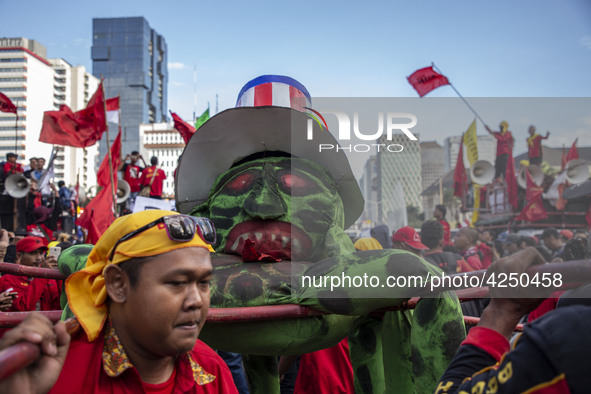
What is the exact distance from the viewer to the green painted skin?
90.9 inches

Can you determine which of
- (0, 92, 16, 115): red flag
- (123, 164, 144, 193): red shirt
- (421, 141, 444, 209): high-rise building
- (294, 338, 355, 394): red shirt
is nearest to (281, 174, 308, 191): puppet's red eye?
(421, 141, 444, 209): high-rise building

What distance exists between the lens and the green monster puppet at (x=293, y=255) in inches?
91.7

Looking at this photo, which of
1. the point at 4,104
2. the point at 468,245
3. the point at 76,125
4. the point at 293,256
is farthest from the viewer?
the point at 4,104

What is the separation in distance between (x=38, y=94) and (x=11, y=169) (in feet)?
245

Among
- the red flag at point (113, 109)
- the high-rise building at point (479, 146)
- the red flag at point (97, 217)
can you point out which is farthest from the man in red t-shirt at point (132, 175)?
the high-rise building at point (479, 146)

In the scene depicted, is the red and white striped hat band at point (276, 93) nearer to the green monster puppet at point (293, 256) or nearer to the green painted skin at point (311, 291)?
the green monster puppet at point (293, 256)

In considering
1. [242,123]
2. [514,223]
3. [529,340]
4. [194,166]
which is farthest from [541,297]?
[514,223]

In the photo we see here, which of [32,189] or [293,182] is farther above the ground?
[32,189]

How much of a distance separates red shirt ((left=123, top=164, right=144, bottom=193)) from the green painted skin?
1064 cm

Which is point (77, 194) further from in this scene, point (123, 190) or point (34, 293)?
point (34, 293)

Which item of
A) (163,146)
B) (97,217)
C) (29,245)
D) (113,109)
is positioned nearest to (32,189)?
(113,109)

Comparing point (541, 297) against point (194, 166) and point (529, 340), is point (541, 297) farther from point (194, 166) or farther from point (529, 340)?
point (194, 166)

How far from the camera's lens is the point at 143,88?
421ft

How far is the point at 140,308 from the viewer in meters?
1.74
